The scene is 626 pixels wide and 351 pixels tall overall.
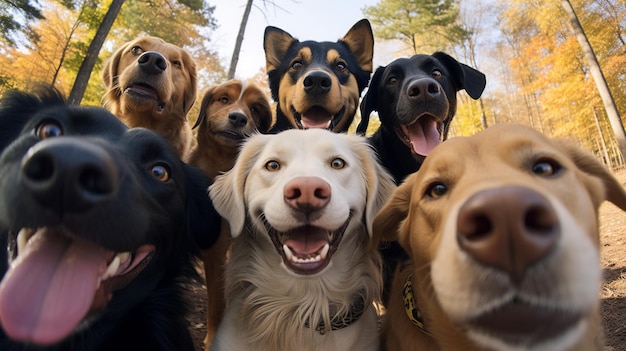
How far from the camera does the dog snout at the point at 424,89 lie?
12.6ft

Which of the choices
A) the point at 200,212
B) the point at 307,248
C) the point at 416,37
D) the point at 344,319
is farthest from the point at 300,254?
the point at 416,37

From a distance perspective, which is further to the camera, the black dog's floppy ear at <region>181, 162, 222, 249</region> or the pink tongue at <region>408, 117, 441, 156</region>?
the pink tongue at <region>408, 117, 441, 156</region>

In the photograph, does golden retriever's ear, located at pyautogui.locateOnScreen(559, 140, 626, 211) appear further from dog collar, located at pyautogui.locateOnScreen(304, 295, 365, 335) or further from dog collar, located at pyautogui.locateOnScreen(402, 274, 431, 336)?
dog collar, located at pyautogui.locateOnScreen(304, 295, 365, 335)

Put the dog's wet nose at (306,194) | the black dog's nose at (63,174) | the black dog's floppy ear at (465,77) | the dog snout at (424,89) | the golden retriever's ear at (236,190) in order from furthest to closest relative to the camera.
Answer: the black dog's floppy ear at (465,77) < the dog snout at (424,89) < the golden retriever's ear at (236,190) < the dog's wet nose at (306,194) < the black dog's nose at (63,174)

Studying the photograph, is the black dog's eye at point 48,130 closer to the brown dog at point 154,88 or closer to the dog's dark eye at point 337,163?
the dog's dark eye at point 337,163

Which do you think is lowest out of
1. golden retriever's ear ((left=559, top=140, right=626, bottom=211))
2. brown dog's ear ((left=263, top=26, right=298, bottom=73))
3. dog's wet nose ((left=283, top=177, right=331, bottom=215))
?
dog's wet nose ((left=283, top=177, right=331, bottom=215))

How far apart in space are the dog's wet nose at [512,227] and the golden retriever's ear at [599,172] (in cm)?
115

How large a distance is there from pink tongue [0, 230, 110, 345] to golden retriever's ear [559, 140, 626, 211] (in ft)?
8.42

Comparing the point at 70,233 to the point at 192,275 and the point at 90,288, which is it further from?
the point at 192,275

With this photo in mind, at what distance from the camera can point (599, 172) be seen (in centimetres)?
225

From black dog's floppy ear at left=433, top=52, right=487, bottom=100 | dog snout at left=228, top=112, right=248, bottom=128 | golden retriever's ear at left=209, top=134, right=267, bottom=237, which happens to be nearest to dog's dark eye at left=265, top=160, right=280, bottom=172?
golden retriever's ear at left=209, top=134, right=267, bottom=237

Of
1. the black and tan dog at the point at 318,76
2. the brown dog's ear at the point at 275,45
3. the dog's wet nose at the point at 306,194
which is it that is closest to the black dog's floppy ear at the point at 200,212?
the dog's wet nose at the point at 306,194

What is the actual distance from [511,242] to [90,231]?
159 cm

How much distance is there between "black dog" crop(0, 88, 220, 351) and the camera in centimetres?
157
